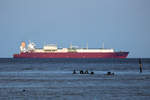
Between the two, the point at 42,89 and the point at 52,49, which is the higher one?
the point at 52,49

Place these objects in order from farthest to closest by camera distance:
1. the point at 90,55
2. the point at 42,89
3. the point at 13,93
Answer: the point at 90,55
the point at 42,89
the point at 13,93

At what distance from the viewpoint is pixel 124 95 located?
92.7ft

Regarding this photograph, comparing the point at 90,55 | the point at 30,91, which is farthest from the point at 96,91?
the point at 90,55

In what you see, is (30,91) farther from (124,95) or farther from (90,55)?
(90,55)

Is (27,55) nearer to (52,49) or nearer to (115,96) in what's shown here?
(52,49)

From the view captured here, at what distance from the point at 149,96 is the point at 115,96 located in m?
2.17

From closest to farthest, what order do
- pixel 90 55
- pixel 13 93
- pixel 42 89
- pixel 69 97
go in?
pixel 69 97 → pixel 13 93 → pixel 42 89 → pixel 90 55

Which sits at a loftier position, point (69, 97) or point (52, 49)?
point (52, 49)

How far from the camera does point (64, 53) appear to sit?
164 m

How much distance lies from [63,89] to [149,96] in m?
7.24

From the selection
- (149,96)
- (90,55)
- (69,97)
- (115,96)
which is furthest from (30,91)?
(90,55)

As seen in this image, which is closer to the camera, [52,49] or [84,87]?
[84,87]

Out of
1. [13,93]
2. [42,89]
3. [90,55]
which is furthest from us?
[90,55]

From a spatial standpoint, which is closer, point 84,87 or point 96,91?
point 96,91
